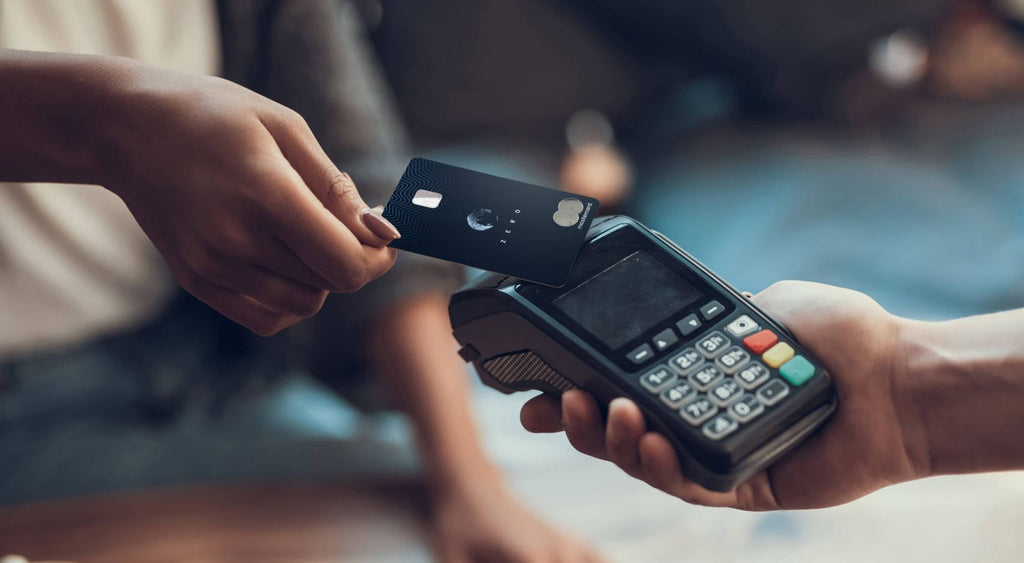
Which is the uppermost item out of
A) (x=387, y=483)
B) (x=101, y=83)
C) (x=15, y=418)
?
(x=101, y=83)

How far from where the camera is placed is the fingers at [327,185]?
32cm

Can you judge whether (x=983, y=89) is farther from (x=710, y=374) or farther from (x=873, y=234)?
(x=710, y=374)

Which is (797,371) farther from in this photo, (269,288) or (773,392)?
(269,288)

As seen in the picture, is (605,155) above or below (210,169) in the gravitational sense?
below

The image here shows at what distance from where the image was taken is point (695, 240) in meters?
0.68

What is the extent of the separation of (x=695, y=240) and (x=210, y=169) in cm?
45

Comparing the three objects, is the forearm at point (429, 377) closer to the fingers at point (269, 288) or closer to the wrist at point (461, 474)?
the wrist at point (461, 474)

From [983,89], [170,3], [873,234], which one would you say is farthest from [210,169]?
[983,89]

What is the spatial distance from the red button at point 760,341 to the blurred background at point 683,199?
0.08m

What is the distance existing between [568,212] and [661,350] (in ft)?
0.23

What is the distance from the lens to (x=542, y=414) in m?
0.37

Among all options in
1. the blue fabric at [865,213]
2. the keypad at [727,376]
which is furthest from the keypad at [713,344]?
the blue fabric at [865,213]

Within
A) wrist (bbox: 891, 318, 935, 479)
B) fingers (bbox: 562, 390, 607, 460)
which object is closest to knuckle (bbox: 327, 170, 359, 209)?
fingers (bbox: 562, 390, 607, 460)

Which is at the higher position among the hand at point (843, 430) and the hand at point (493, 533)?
the hand at point (843, 430)
